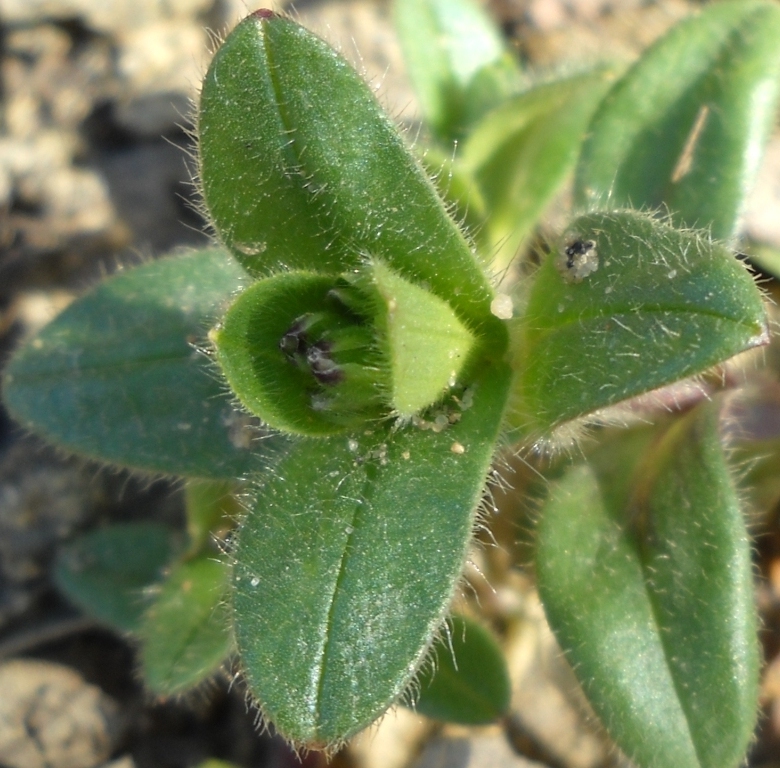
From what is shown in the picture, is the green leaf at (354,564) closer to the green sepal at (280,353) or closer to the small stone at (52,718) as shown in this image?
the green sepal at (280,353)

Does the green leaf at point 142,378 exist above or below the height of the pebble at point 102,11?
below

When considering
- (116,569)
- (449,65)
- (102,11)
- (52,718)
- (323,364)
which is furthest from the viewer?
(102,11)

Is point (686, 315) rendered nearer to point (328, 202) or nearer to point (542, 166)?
point (328, 202)

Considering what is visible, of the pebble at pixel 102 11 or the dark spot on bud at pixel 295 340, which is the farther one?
the pebble at pixel 102 11

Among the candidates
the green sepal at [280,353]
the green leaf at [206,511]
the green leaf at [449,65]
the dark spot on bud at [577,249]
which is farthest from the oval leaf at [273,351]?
the green leaf at [449,65]

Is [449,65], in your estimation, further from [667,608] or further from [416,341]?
[667,608]

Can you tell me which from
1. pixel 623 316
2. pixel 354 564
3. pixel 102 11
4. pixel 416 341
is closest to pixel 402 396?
pixel 416 341

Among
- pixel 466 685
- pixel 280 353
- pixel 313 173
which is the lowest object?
pixel 466 685

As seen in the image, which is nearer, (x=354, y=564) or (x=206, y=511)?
(x=354, y=564)
